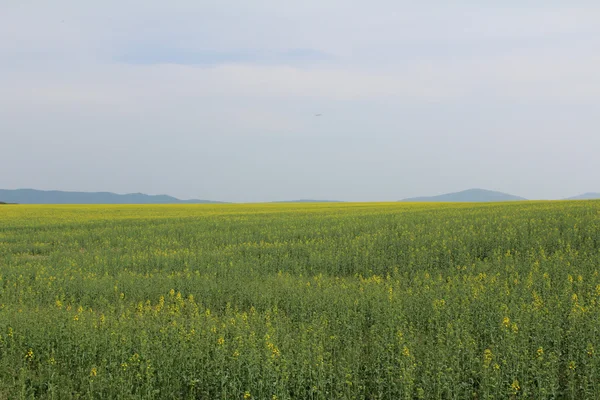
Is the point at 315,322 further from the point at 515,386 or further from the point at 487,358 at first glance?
the point at 515,386

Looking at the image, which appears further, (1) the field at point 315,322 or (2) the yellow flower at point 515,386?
(1) the field at point 315,322

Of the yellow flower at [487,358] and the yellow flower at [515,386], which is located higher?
the yellow flower at [487,358]

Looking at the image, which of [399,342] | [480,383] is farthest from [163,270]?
[480,383]

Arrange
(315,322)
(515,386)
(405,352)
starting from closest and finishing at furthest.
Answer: (515,386), (405,352), (315,322)

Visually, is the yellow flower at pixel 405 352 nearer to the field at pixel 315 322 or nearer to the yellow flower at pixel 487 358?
the field at pixel 315 322

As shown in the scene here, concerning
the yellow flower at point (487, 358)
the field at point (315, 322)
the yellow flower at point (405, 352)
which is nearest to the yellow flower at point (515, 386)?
the field at point (315, 322)

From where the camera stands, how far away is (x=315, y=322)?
9242 mm

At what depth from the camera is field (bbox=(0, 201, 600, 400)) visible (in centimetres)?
677

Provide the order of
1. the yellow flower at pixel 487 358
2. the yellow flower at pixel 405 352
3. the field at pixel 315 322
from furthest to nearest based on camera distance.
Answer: the yellow flower at pixel 405 352 < the field at pixel 315 322 < the yellow flower at pixel 487 358

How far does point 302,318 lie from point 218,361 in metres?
3.08

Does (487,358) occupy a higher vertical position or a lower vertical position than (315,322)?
higher

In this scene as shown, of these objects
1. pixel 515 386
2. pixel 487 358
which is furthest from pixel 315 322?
pixel 515 386

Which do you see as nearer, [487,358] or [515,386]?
[515,386]

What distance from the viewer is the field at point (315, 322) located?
6766 millimetres
